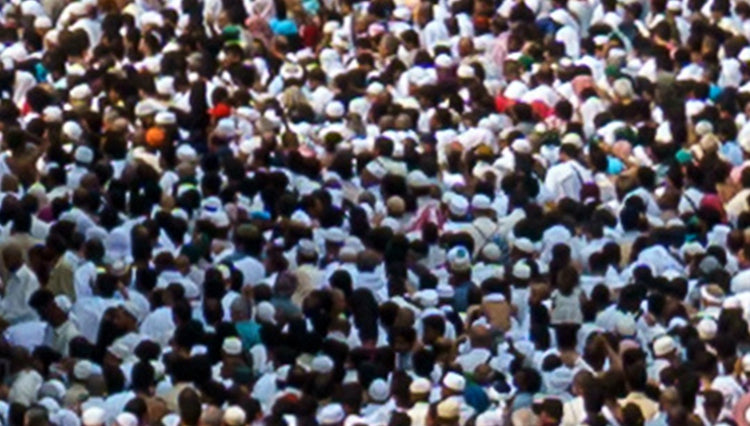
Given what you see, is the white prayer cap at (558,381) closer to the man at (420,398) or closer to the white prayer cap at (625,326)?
the white prayer cap at (625,326)

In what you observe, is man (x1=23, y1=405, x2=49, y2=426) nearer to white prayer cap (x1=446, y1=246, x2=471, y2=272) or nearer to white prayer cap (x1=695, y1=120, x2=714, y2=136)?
white prayer cap (x1=446, y1=246, x2=471, y2=272)

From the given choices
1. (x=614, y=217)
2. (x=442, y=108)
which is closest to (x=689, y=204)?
(x=614, y=217)

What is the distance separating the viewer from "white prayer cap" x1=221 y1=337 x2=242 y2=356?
18.1 metres

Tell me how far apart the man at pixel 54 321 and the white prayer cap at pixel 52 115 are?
6.51 ft

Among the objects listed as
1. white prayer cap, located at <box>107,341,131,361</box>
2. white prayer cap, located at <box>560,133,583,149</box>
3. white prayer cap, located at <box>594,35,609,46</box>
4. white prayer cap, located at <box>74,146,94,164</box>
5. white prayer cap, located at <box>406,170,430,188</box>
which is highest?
white prayer cap, located at <box>74,146,94,164</box>

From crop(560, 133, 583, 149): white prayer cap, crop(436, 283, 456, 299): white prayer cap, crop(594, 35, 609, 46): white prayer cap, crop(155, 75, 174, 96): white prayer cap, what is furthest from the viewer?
crop(594, 35, 609, 46): white prayer cap

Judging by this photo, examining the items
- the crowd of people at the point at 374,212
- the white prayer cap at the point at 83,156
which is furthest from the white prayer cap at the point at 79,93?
the white prayer cap at the point at 83,156

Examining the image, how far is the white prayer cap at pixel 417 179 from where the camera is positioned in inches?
781

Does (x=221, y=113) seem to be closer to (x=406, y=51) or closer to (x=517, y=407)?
(x=406, y=51)

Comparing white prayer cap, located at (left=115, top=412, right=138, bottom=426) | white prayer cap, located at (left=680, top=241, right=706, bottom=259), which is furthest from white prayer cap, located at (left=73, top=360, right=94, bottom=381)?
white prayer cap, located at (left=680, top=241, right=706, bottom=259)

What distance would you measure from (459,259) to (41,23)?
404cm

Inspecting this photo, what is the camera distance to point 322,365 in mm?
18062

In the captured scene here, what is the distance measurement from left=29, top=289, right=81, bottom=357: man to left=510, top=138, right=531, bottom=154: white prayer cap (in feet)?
11.0

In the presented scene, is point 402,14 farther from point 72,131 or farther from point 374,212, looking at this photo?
point 72,131
